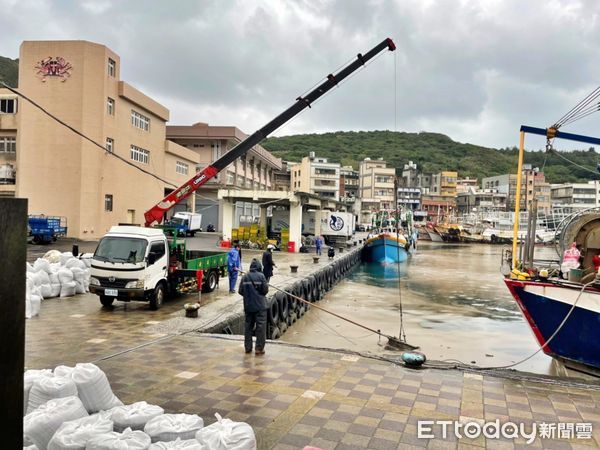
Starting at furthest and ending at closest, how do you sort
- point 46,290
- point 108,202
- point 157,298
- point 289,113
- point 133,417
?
point 108,202 → point 289,113 → point 46,290 → point 157,298 → point 133,417

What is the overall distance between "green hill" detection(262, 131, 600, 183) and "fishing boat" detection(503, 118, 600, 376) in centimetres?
11544

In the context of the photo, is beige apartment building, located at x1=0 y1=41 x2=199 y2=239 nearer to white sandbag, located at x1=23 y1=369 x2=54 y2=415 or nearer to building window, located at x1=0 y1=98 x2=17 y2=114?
building window, located at x1=0 y1=98 x2=17 y2=114

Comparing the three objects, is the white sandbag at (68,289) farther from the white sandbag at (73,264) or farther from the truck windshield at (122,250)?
the truck windshield at (122,250)

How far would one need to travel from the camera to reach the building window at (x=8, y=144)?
1399 inches

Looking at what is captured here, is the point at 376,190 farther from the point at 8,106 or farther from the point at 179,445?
the point at 179,445

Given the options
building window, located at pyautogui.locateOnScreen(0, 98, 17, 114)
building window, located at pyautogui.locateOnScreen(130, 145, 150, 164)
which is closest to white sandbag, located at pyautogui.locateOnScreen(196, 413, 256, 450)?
building window, located at pyautogui.locateOnScreen(130, 145, 150, 164)

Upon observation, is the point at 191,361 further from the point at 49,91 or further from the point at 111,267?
the point at 49,91

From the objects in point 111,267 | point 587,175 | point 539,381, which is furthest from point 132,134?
point 587,175

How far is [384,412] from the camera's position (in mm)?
5508

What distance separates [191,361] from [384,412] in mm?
3275

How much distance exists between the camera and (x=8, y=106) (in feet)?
115

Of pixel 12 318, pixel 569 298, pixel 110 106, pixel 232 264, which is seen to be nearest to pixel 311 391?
pixel 12 318

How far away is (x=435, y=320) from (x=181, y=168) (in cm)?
3617

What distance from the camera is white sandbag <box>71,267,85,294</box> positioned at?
1361 cm
